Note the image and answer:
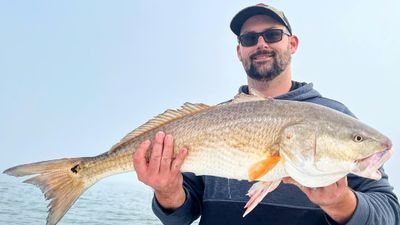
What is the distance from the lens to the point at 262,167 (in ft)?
10.3

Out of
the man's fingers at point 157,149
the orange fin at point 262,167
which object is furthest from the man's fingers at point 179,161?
the orange fin at point 262,167

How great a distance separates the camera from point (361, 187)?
3.79 m

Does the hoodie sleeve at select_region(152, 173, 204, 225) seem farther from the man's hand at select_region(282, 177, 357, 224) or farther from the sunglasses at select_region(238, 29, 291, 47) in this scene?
the sunglasses at select_region(238, 29, 291, 47)

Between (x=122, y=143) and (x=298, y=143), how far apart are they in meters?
1.66

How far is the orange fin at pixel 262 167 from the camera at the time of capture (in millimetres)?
3141

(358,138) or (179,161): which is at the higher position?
(358,138)

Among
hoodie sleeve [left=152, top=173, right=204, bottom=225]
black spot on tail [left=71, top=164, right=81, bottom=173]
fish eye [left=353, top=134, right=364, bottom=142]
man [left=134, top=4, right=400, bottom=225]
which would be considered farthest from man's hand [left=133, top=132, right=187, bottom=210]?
fish eye [left=353, top=134, right=364, bottom=142]

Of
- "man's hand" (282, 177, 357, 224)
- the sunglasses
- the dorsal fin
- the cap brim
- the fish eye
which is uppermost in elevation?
the cap brim

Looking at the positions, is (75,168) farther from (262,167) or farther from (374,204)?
(374,204)

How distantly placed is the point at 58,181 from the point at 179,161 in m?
1.16

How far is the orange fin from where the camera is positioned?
10.3ft

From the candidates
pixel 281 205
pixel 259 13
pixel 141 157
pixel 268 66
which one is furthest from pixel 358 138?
pixel 259 13

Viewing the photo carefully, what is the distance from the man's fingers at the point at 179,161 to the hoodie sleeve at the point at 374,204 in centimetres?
133

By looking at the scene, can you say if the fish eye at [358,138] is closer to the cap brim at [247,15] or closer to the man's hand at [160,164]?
the man's hand at [160,164]
